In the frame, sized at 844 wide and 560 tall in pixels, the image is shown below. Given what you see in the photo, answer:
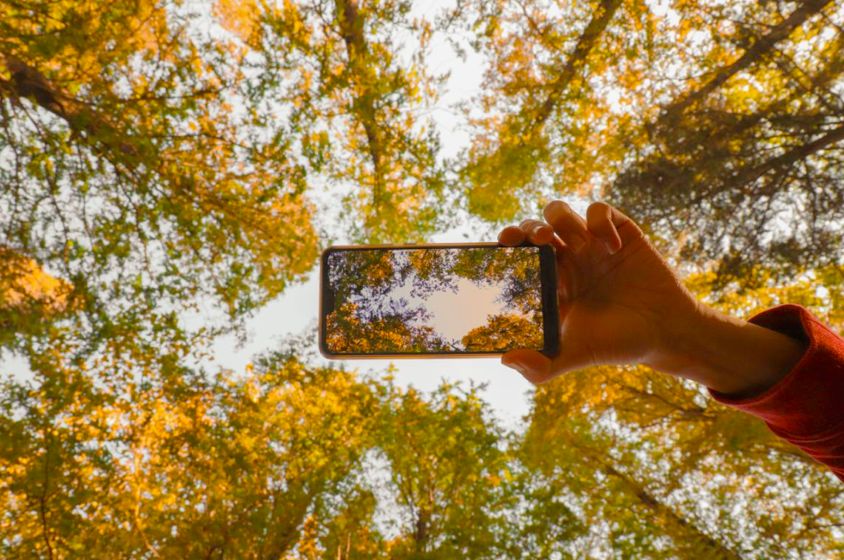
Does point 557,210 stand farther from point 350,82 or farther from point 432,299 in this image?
point 350,82

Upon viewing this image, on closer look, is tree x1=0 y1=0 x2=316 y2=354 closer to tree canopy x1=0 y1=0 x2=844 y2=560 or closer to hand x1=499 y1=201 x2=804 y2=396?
tree canopy x1=0 y1=0 x2=844 y2=560

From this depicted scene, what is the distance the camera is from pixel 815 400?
2.00 meters

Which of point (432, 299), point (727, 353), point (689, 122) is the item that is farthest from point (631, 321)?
point (689, 122)

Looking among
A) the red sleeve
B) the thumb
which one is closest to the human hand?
the thumb

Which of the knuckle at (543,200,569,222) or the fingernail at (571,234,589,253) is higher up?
the knuckle at (543,200,569,222)

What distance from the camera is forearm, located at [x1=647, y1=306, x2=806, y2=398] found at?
7.42 ft

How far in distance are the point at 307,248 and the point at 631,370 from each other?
23.6 ft

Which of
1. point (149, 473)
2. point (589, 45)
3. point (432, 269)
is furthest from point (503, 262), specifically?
point (149, 473)

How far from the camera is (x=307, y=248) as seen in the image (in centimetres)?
886

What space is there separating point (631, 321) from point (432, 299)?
53.3 inches

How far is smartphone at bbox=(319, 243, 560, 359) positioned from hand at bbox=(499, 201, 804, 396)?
205mm

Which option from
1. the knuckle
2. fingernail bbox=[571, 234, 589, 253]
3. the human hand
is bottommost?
the human hand

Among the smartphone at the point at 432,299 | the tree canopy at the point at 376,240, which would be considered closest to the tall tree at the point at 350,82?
the tree canopy at the point at 376,240

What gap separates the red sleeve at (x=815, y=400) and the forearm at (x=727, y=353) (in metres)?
0.16
